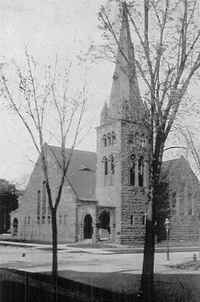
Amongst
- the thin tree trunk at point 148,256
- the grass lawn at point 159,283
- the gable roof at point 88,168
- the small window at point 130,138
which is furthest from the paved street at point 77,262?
the small window at point 130,138

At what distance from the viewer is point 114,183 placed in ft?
55.1

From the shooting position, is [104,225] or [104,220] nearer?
[104,220]

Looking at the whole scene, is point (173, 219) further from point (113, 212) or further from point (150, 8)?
point (150, 8)

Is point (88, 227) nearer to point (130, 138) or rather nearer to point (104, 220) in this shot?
point (104, 220)

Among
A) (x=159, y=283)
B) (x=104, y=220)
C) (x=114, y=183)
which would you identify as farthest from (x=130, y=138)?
(x=104, y=220)

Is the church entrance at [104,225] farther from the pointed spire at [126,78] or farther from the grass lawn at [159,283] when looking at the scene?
the pointed spire at [126,78]

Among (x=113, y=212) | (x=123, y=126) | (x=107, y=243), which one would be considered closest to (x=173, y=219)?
A: (x=107, y=243)

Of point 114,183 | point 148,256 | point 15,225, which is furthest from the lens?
point 114,183

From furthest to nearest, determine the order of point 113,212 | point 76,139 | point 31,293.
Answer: point 113,212
point 76,139
point 31,293

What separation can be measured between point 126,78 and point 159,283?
3.50 metres

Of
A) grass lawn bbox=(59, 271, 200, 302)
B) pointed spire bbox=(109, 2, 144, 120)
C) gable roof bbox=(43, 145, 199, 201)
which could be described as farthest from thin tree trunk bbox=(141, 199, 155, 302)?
pointed spire bbox=(109, 2, 144, 120)

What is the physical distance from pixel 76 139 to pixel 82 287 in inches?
131

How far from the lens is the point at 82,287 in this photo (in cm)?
721

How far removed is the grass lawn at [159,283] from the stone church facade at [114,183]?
1550 millimetres
